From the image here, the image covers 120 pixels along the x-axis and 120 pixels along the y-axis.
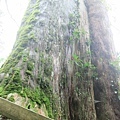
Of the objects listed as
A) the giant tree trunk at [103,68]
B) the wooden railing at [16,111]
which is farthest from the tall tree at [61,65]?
the wooden railing at [16,111]

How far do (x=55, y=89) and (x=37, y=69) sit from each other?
0.37 meters

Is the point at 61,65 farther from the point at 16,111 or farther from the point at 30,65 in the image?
the point at 16,111

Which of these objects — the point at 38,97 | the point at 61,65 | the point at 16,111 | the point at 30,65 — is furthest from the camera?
the point at 61,65

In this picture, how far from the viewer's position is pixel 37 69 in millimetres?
2275

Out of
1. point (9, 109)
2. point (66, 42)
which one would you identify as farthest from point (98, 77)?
point (9, 109)

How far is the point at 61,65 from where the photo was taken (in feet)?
9.63

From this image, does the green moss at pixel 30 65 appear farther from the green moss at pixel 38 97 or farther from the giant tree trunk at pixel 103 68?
the giant tree trunk at pixel 103 68

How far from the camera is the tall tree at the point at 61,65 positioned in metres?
2.09

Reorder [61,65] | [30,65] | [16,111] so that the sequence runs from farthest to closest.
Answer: [61,65] < [30,65] < [16,111]

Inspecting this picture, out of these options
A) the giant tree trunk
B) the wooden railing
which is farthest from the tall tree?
the wooden railing

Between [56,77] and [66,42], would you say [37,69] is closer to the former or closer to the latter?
[56,77]

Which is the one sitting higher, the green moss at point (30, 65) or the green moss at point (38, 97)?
the green moss at point (30, 65)

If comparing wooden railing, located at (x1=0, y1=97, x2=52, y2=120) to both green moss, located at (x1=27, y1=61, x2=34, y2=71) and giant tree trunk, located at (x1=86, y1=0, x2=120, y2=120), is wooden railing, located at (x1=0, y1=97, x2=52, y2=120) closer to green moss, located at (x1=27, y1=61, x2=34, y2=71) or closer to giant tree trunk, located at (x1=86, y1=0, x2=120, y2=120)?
green moss, located at (x1=27, y1=61, x2=34, y2=71)

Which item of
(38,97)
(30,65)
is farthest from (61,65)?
(38,97)
